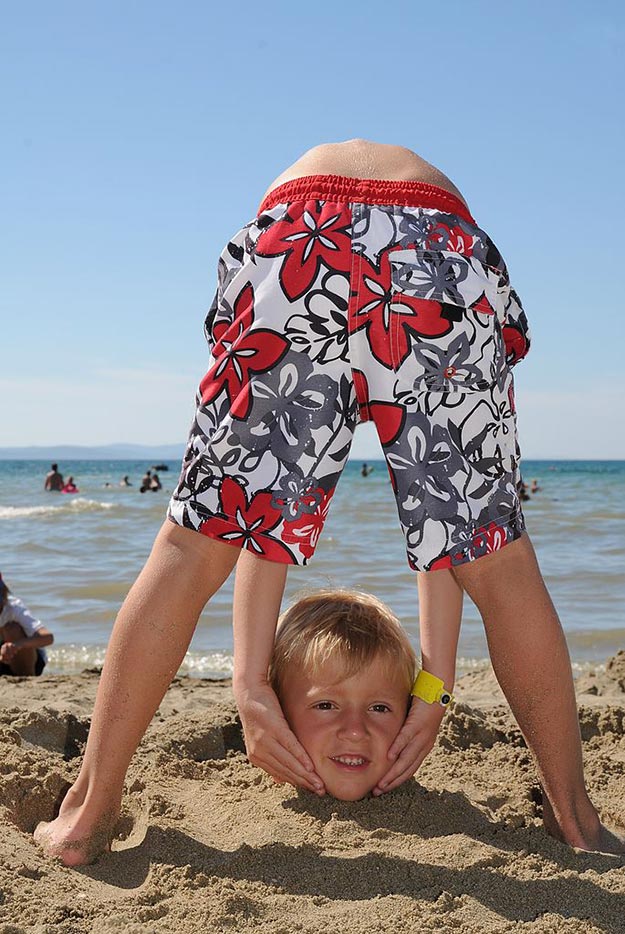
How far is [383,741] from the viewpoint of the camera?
7.23 feet

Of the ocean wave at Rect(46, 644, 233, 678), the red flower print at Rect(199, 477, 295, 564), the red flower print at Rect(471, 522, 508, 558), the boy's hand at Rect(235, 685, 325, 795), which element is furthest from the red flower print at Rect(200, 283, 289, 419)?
the ocean wave at Rect(46, 644, 233, 678)

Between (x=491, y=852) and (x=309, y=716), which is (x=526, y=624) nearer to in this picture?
(x=491, y=852)

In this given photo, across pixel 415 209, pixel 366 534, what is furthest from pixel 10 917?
pixel 366 534

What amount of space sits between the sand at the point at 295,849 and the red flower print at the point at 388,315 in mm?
1015

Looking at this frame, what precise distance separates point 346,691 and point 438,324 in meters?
0.94

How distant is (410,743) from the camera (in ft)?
7.23

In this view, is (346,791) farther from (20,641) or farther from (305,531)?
(20,641)

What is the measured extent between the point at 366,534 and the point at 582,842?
844 centimetres

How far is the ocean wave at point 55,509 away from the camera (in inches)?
630

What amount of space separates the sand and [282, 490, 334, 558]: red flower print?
64 centimetres

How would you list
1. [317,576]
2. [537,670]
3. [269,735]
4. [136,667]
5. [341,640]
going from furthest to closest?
1. [317,576]
2. [341,640]
3. [269,735]
4. [537,670]
5. [136,667]

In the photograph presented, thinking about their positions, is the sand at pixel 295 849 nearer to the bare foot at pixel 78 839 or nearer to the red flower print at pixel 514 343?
the bare foot at pixel 78 839

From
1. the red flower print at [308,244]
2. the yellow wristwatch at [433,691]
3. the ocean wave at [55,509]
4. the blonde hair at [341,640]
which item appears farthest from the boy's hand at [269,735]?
the ocean wave at [55,509]

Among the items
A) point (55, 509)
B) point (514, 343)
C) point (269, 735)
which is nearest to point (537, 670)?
point (269, 735)
